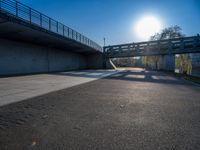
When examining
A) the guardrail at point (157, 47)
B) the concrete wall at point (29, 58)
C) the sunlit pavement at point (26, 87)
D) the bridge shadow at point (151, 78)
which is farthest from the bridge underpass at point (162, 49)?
the sunlit pavement at point (26, 87)

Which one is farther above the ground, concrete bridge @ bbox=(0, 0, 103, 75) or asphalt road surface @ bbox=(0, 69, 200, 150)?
concrete bridge @ bbox=(0, 0, 103, 75)

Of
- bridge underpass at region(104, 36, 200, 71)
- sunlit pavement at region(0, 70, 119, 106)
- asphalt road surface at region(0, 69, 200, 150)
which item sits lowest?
asphalt road surface at region(0, 69, 200, 150)

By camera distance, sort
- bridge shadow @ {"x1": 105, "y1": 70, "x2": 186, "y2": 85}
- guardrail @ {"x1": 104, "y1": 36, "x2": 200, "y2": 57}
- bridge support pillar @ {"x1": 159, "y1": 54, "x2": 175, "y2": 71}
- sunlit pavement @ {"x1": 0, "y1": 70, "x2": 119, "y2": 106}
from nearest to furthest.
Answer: sunlit pavement @ {"x1": 0, "y1": 70, "x2": 119, "y2": 106}
bridge shadow @ {"x1": 105, "y1": 70, "x2": 186, "y2": 85}
guardrail @ {"x1": 104, "y1": 36, "x2": 200, "y2": 57}
bridge support pillar @ {"x1": 159, "y1": 54, "x2": 175, "y2": 71}

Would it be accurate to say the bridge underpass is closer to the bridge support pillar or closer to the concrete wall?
the bridge support pillar

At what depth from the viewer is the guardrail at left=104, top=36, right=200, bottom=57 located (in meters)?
24.2

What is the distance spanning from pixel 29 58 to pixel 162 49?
23411 mm

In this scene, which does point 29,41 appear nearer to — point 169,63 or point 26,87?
point 26,87

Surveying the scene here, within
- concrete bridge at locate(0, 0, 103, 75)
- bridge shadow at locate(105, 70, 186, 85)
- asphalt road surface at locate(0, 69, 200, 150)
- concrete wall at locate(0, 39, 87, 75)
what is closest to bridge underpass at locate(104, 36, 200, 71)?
concrete bridge at locate(0, 0, 103, 75)

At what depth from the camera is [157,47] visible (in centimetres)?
2784

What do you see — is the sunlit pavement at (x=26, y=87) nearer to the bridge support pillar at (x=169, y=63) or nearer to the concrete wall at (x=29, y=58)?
the concrete wall at (x=29, y=58)

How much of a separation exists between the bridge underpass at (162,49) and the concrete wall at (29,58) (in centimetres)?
1124

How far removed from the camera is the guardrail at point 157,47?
79.5ft

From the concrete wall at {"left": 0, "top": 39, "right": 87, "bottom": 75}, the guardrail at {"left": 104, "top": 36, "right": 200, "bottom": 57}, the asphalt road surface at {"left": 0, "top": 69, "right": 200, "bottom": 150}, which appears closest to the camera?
the asphalt road surface at {"left": 0, "top": 69, "right": 200, "bottom": 150}

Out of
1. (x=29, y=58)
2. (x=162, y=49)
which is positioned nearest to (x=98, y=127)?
(x=29, y=58)
